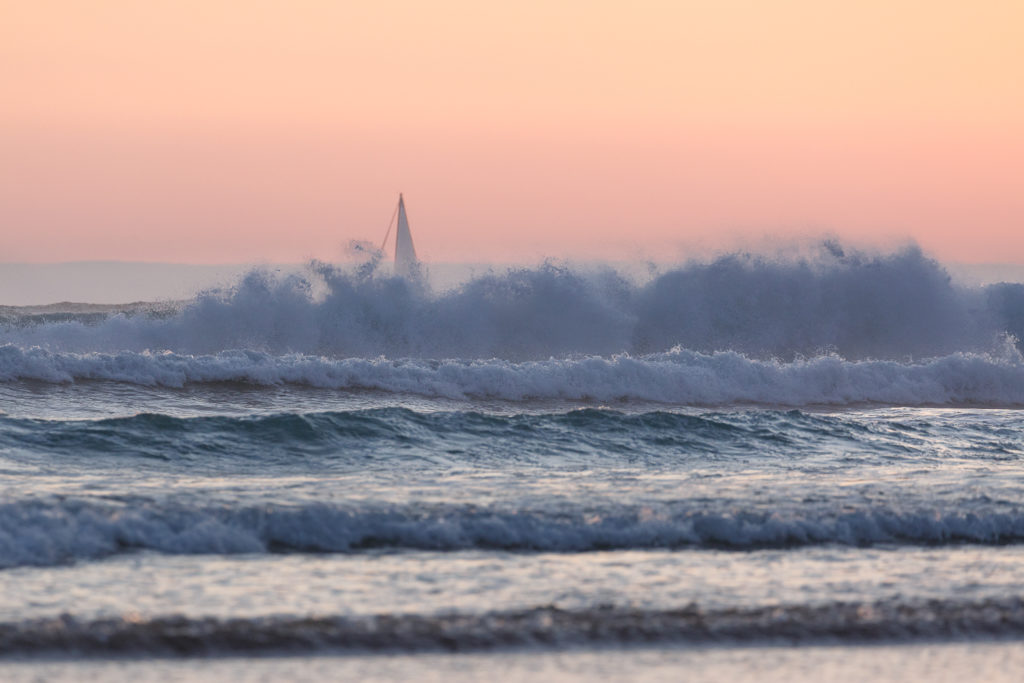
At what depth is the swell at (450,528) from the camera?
6.53 m

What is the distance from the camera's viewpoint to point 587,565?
6371mm

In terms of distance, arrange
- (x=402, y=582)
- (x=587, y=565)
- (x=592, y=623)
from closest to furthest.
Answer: (x=592, y=623) → (x=402, y=582) → (x=587, y=565)

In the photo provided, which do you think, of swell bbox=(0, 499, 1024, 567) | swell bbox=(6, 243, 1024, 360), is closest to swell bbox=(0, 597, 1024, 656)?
swell bbox=(0, 499, 1024, 567)

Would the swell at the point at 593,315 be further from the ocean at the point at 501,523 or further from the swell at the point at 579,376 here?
the ocean at the point at 501,523

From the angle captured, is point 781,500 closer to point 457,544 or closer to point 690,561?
point 690,561

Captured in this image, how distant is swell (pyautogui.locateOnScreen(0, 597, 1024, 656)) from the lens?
4.93m

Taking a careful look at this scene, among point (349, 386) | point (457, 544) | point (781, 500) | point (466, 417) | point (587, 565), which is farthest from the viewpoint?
point (349, 386)

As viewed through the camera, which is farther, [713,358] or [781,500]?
[713,358]

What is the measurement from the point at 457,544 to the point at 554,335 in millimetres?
14492

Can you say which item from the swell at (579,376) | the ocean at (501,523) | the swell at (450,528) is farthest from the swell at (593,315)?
the swell at (450,528)

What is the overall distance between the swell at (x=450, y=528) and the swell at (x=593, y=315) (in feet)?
42.0

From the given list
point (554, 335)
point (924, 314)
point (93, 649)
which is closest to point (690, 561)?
point (93, 649)

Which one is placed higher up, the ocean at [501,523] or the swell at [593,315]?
the swell at [593,315]

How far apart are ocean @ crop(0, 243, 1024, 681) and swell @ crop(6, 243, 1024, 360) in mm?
3061
